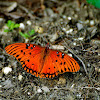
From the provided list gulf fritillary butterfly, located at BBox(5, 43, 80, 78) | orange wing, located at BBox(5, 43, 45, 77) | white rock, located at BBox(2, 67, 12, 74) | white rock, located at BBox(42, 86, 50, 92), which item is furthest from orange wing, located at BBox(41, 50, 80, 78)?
white rock, located at BBox(2, 67, 12, 74)

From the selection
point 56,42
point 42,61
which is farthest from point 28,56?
point 56,42

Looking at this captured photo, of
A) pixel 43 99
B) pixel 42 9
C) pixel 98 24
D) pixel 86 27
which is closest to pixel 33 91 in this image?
pixel 43 99

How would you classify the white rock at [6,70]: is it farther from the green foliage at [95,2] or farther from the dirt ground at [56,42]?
the green foliage at [95,2]

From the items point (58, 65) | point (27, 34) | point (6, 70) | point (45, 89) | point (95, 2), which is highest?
point (95, 2)

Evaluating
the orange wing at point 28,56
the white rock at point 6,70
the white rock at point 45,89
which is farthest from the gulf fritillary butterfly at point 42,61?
the white rock at point 6,70

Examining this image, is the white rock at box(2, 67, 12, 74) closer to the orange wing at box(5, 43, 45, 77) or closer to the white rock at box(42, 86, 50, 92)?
the orange wing at box(5, 43, 45, 77)

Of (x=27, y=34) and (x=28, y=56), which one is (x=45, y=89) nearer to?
(x=28, y=56)
